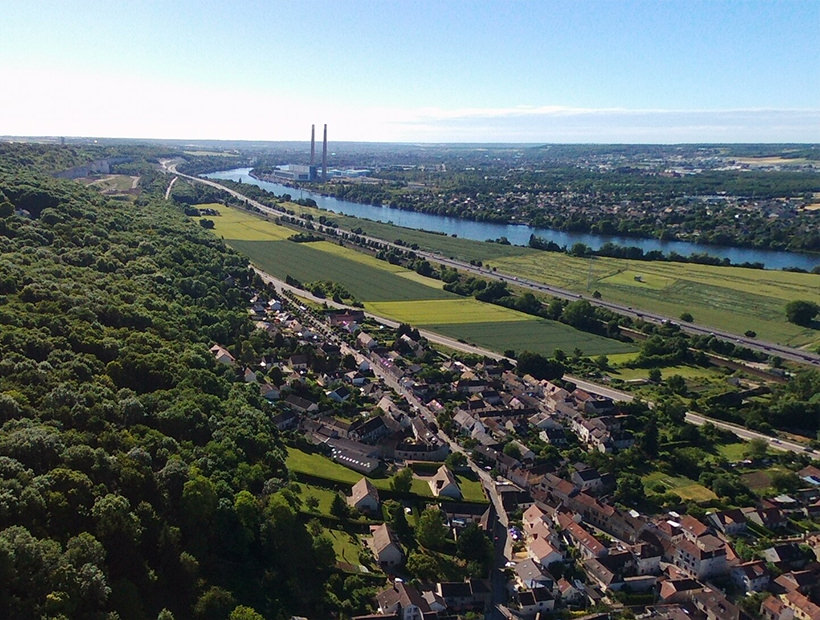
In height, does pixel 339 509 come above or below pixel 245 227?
below

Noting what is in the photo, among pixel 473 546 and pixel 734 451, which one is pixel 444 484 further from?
pixel 734 451

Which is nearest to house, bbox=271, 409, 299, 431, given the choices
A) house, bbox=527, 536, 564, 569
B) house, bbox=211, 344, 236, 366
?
house, bbox=211, 344, 236, 366

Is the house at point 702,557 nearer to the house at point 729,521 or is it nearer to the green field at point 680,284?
the house at point 729,521

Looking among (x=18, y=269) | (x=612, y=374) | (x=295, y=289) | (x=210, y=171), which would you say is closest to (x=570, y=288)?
(x=612, y=374)

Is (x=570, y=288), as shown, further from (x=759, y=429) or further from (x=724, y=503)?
(x=724, y=503)

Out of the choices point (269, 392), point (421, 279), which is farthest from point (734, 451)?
point (421, 279)

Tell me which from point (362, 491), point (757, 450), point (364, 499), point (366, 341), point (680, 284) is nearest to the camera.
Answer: point (364, 499)
